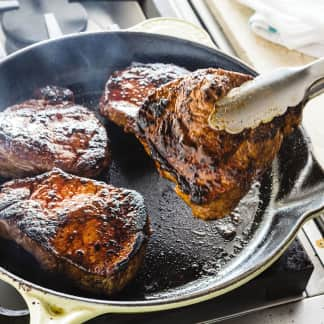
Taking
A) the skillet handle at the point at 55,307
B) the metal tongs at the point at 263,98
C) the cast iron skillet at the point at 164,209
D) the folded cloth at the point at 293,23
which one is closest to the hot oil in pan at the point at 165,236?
the cast iron skillet at the point at 164,209

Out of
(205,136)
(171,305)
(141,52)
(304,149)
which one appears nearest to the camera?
(171,305)

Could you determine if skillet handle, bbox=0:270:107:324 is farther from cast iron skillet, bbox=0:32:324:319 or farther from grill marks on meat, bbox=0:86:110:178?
grill marks on meat, bbox=0:86:110:178

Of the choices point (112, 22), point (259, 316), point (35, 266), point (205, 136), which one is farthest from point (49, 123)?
point (112, 22)

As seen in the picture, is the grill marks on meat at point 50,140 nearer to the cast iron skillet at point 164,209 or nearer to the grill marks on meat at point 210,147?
the cast iron skillet at point 164,209

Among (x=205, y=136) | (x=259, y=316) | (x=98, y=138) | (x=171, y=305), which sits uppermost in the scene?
(x=98, y=138)

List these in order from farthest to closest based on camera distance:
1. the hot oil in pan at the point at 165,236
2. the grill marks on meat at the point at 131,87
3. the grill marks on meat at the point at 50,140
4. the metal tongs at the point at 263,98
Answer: the grill marks on meat at the point at 131,87
the grill marks on meat at the point at 50,140
the hot oil in pan at the point at 165,236
the metal tongs at the point at 263,98

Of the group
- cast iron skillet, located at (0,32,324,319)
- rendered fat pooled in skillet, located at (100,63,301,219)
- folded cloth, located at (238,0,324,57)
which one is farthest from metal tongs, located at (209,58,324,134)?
folded cloth, located at (238,0,324,57)

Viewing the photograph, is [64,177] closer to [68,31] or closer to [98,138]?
[98,138]
